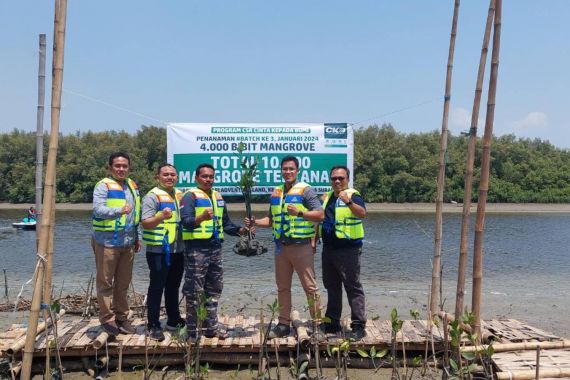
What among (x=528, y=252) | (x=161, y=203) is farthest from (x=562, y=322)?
(x=528, y=252)

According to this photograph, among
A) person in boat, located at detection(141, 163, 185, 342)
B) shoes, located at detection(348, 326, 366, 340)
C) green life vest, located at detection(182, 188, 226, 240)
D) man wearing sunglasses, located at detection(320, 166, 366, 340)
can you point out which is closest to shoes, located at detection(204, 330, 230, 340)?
person in boat, located at detection(141, 163, 185, 342)

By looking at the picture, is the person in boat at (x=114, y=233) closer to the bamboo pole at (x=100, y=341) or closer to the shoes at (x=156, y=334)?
the bamboo pole at (x=100, y=341)

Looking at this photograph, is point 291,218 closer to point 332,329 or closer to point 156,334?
point 332,329

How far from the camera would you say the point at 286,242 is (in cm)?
584

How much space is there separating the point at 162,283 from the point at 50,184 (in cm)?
177

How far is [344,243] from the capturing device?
19.2 ft

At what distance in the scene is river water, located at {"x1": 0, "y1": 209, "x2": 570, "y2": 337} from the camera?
9742 mm

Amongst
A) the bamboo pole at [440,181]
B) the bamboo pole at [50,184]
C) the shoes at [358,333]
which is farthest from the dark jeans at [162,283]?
the bamboo pole at [440,181]

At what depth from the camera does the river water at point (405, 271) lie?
9.74m

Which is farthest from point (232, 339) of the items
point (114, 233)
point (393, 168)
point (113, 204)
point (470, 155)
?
point (393, 168)

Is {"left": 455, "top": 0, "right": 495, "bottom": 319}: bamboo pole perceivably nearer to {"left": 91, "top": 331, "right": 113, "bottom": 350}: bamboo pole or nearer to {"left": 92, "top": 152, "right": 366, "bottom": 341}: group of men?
{"left": 92, "top": 152, "right": 366, "bottom": 341}: group of men

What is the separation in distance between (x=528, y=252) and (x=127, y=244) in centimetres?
1867

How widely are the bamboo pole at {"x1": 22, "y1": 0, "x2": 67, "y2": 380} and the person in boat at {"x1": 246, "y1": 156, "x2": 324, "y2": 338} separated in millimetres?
2232

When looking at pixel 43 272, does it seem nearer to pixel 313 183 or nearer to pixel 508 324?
pixel 313 183
